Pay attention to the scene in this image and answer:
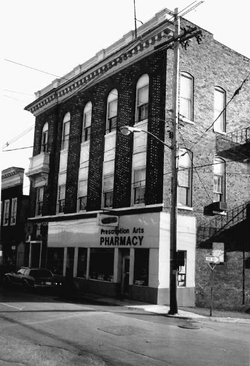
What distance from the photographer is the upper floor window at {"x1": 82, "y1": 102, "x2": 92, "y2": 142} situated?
26.5 metres

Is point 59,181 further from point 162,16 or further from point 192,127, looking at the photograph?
point 162,16

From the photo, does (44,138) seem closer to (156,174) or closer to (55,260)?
(55,260)

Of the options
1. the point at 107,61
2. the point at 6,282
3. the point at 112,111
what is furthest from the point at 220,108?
the point at 6,282

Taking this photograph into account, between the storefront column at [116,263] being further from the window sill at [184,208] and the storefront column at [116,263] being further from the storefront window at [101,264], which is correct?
the window sill at [184,208]

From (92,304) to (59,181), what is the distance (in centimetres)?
1196

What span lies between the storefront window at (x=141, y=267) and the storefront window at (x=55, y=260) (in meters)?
7.73

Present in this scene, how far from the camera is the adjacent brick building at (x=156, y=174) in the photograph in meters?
20.4

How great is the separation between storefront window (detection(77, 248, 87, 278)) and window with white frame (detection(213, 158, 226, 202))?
860 centimetres

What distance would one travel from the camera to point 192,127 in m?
21.5

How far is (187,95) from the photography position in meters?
21.9

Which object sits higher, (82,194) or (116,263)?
(82,194)

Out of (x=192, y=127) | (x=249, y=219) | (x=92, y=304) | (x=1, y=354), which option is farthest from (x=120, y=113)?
(x=1, y=354)

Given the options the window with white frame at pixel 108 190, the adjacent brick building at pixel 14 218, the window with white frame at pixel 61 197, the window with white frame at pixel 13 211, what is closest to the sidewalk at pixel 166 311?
the window with white frame at pixel 108 190

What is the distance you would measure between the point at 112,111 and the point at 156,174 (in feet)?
20.2
